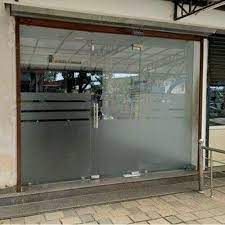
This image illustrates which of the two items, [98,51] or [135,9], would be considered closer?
[135,9]

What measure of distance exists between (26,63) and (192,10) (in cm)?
239

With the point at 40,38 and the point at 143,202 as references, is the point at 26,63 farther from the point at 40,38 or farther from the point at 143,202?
the point at 143,202

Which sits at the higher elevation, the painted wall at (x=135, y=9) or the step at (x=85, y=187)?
the painted wall at (x=135, y=9)

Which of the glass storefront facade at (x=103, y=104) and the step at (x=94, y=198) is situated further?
the glass storefront facade at (x=103, y=104)

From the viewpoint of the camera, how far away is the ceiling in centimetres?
442

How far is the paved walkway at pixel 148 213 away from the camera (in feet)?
12.2

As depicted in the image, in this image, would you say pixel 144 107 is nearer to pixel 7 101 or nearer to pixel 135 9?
pixel 135 9

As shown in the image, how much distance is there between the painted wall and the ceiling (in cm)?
50

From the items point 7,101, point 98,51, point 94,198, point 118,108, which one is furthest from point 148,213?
point 98,51

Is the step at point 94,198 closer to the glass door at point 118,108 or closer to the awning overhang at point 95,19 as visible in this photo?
the glass door at point 118,108

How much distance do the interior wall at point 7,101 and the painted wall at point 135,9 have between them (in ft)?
1.48

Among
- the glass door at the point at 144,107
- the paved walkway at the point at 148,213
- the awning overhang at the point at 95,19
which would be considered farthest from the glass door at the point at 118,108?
the paved walkway at the point at 148,213

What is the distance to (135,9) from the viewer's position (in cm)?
434

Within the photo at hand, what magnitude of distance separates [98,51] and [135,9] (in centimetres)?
87
